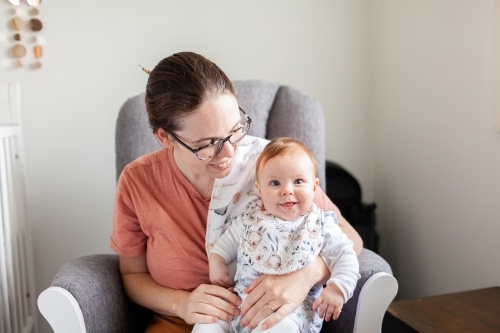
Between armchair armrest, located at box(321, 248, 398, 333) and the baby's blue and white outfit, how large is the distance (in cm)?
7

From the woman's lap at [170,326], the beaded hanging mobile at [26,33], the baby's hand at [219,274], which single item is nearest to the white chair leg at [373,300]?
the baby's hand at [219,274]

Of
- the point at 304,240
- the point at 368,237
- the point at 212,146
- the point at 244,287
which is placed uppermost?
the point at 212,146

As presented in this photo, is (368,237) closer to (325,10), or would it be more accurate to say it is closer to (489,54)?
(489,54)

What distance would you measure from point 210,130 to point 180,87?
13 cm

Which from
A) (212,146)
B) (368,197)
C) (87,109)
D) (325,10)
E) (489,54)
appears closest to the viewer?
(212,146)

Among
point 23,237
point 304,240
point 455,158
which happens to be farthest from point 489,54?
point 23,237

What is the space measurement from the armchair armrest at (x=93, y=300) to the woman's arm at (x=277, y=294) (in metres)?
0.39

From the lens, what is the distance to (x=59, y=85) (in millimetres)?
1970

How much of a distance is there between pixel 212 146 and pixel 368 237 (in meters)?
1.11

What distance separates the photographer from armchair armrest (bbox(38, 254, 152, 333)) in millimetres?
1185

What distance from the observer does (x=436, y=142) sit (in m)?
1.82

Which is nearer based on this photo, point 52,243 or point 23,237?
point 23,237

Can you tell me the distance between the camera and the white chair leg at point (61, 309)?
118cm

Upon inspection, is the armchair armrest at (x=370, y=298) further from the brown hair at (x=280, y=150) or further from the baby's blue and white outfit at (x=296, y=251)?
the brown hair at (x=280, y=150)
